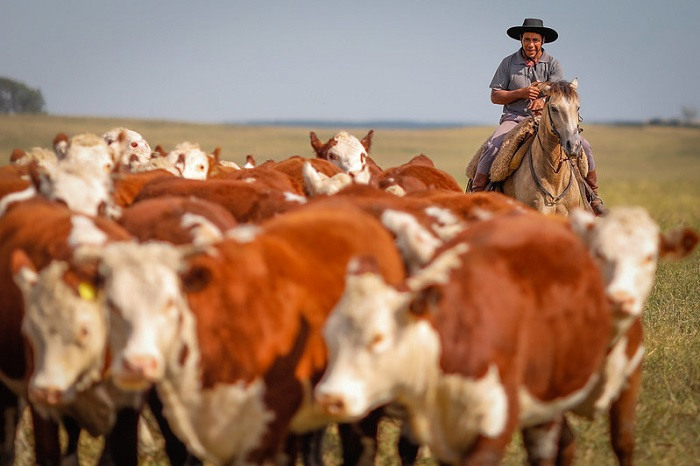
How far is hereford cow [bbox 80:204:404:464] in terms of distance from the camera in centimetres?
442

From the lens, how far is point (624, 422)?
18.9ft

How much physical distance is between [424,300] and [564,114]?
601 centimetres

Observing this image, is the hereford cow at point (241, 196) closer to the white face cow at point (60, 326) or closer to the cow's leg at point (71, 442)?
the cow's leg at point (71, 442)

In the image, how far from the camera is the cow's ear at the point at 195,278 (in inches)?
178

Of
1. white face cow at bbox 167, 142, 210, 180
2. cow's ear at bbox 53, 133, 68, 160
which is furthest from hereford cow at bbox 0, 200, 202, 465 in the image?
white face cow at bbox 167, 142, 210, 180

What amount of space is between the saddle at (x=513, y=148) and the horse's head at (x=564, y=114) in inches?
21.4

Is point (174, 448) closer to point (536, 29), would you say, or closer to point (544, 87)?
point (544, 87)

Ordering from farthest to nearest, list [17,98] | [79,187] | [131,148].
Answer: [17,98]
[131,148]
[79,187]

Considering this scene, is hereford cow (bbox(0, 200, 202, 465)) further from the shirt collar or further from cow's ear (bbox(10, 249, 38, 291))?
the shirt collar

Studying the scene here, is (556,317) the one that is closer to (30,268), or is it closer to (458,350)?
(458,350)

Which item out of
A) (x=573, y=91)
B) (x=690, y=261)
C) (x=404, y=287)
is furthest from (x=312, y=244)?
(x=690, y=261)

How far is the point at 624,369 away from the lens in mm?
5551

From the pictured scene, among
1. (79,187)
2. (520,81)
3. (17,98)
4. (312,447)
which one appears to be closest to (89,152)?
(79,187)

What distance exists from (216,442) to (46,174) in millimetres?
2326
